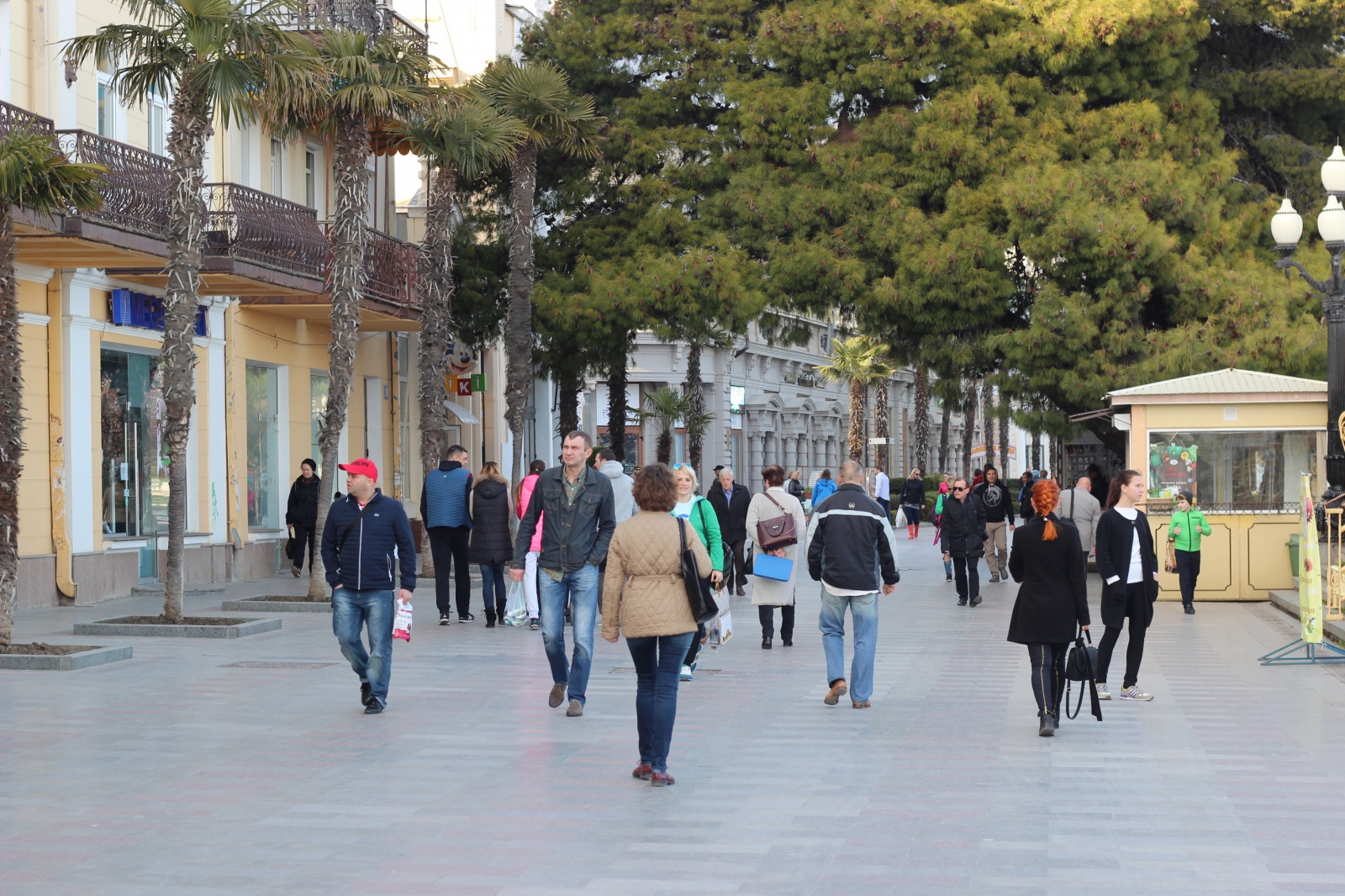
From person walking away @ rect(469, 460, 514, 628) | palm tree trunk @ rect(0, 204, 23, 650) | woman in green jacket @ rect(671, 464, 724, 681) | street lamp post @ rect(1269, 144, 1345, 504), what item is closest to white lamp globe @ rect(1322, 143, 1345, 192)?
street lamp post @ rect(1269, 144, 1345, 504)

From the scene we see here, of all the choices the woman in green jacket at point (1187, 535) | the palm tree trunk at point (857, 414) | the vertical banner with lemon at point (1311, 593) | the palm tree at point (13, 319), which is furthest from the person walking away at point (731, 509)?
the palm tree trunk at point (857, 414)

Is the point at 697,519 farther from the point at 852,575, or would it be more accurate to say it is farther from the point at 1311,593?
the point at 1311,593

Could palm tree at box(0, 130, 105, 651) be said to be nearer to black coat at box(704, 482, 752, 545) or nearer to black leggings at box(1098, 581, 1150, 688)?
black leggings at box(1098, 581, 1150, 688)

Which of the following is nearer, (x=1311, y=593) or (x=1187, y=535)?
(x=1311, y=593)

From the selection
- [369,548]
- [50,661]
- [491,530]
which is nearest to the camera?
[369,548]

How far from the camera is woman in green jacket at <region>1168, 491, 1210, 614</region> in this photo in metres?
20.4

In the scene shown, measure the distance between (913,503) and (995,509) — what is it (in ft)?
71.0

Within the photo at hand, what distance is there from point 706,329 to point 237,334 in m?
7.50

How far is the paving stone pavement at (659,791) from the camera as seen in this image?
672 cm

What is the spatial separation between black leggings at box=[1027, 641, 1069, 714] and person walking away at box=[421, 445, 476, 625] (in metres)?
8.97

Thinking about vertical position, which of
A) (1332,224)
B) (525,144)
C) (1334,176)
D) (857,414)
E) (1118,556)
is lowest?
(1118,556)

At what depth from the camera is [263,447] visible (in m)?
26.9

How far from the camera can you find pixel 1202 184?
90.0 feet

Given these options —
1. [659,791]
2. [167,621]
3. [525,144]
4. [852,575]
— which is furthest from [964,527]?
[659,791]
